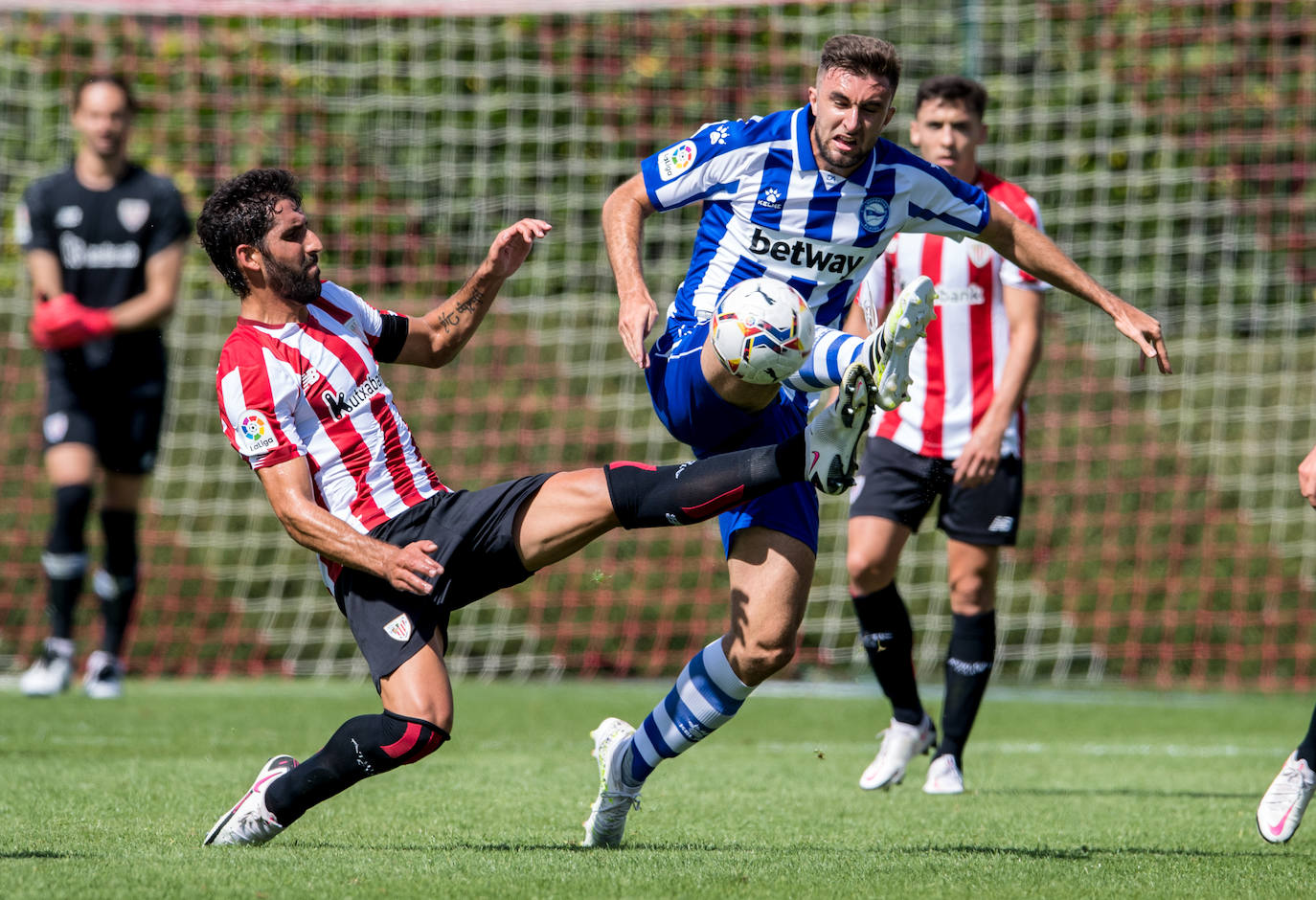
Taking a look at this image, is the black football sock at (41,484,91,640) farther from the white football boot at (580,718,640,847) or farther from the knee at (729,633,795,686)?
the knee at (729,633,795,686)

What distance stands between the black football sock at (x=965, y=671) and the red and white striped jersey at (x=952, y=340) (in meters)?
0.64

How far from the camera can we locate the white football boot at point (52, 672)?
8047 millimetres

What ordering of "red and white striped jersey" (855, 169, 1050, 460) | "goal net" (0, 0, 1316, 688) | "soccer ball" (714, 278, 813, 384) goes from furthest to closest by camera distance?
"goal net" (0, 0, 1316, 688), "red and white striped jersey" (855, 169, 1050, 460), "soccer ball" (714, 278, 813, 384)

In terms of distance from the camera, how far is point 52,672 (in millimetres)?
8070

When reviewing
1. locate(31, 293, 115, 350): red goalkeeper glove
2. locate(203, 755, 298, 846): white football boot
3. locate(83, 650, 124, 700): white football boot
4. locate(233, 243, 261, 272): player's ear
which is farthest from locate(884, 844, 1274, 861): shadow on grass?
locate(83, 650, 124, 700): white football boot

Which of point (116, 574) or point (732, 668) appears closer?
point (732, 668)

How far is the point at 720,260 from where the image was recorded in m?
4.67

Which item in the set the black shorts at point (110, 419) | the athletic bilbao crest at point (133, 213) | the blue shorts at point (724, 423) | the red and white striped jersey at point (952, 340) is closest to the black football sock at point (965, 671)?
the red and white striped jersey at point (952, 340)

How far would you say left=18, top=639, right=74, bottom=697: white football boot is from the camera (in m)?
8.05

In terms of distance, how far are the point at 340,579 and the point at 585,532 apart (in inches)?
25.7

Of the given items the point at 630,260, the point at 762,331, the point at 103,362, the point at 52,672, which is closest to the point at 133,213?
the point at 103,362

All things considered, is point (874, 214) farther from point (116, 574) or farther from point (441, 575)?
point (116, 574)

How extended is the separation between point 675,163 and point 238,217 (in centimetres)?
121

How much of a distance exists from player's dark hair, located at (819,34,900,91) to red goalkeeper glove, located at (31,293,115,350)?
4615mm
